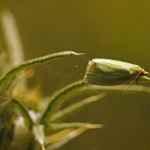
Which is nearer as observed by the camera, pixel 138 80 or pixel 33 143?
pixel 138 80

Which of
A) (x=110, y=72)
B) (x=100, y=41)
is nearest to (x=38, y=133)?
(x=110, y=72)

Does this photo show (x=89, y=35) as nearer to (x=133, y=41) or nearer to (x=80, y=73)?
(x=133, y=41)

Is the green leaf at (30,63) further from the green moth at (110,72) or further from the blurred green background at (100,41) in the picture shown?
the blurred green background at (100,41)

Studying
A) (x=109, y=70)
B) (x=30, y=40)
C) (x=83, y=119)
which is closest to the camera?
(x=109, y=70)

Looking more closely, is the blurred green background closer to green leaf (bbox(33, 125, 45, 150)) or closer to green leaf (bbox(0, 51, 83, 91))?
green leaf (bbox(33, 125, 45, 150))

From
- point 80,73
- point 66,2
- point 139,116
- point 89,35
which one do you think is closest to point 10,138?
point 80,73

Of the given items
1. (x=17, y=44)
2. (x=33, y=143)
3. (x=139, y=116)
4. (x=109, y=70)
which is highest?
(x=109, y=70)

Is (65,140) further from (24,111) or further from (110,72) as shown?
(110,72)

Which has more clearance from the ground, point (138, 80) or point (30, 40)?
point (138, 80)
